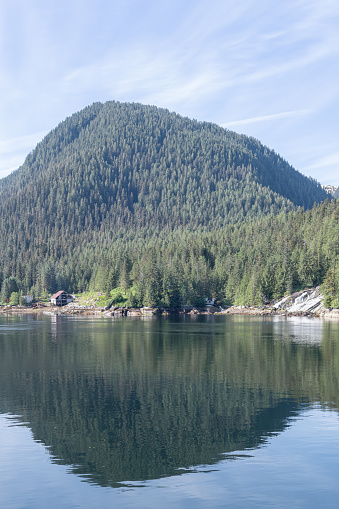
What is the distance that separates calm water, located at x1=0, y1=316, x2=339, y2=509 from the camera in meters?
23.7

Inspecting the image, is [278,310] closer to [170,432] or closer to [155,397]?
[155,397]

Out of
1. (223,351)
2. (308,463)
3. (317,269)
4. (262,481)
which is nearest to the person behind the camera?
(262,481)

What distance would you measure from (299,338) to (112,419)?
2310 inches

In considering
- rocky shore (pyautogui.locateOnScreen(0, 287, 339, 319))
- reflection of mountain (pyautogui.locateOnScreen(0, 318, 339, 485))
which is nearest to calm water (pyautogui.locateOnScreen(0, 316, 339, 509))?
reflection of mountain (pyautogui.locateOnScreen(0, 318, 339, 485))

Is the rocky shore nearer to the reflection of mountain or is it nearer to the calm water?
the reflection of mountain

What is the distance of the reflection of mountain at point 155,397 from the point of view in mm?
29250

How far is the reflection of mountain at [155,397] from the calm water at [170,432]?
0.39 feet

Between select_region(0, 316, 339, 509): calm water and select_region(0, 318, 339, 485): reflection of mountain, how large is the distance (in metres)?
0.12

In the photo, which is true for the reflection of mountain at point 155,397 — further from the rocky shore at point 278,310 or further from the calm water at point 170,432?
the rocky shore at point 278,310

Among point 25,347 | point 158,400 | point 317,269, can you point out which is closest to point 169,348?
point 25,347

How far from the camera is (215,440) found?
31.0 meters

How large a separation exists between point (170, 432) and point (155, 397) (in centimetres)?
947

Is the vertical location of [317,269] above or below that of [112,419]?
above

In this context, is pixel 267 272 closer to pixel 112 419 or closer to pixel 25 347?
pixel 25 347
